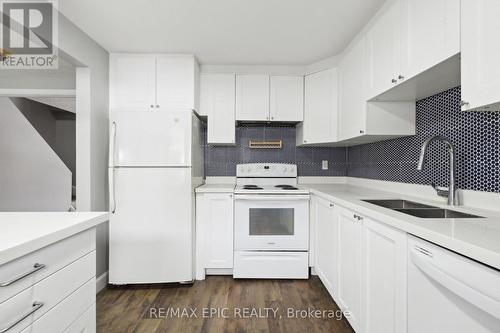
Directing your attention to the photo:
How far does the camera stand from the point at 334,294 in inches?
75.4

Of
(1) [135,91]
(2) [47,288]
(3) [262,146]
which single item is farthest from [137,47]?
(2) [47,288]

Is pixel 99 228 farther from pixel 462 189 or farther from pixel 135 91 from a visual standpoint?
pixel 462 189

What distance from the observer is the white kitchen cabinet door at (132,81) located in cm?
246

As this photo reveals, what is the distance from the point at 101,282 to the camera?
2.29 m

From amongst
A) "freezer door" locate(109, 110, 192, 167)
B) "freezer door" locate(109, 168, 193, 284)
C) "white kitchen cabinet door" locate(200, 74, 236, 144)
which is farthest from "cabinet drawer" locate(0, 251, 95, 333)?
"white kitchen cabinet door" locate(200, 74, 236, 144)

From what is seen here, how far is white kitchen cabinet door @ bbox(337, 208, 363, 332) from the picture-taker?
4.91ft

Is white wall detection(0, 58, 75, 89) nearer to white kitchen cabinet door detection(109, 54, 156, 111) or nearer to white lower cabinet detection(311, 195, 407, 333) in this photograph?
white kitchen cabinet door detection(109, 54, 156, 111)

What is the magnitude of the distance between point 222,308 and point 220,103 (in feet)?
6.82

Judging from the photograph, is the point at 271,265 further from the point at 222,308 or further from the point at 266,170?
the point at 266,170

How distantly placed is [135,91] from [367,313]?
2.73 meters

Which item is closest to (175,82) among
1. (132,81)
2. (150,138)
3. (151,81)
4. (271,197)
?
(151,81)

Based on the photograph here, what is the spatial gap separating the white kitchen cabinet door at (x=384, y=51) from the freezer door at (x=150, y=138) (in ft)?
5.33

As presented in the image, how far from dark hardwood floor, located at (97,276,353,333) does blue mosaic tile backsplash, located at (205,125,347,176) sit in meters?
1.30

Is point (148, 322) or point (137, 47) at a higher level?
point (137, 47)
